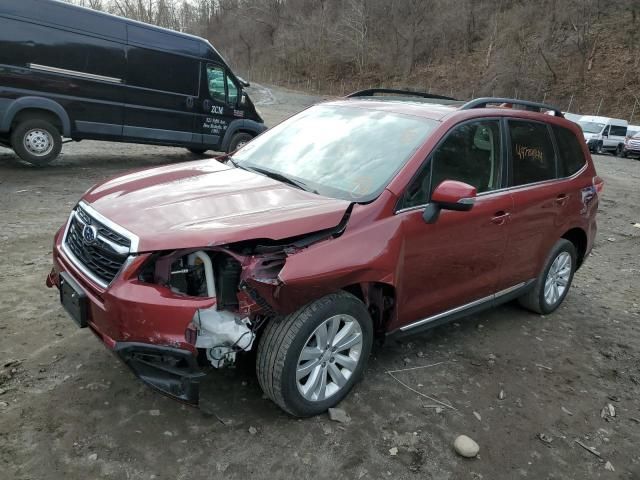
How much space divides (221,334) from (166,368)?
1.02ft

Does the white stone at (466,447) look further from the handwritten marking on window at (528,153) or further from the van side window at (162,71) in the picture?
the van side window at (162,71)

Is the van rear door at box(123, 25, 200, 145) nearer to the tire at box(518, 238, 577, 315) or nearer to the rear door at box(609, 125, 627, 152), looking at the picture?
the tire at box(518, 238, 577, 315)

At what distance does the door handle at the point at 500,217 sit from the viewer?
3.80 meters

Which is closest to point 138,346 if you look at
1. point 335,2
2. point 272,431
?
point 272,431

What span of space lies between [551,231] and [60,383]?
12.7ft

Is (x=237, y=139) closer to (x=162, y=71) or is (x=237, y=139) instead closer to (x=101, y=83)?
(x=162, y=71)

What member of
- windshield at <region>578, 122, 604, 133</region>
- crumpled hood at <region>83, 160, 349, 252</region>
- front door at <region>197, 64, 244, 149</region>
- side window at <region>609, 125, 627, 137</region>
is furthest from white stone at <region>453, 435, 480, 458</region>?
side window at <region>609, 125, 627, 137</region>

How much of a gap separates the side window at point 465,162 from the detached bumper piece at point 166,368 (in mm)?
1558

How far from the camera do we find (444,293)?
363cm

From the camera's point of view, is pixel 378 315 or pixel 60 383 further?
pixel 378 315

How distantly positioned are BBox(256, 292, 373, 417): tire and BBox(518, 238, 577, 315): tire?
219cm

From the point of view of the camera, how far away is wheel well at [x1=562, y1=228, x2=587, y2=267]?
16.0 feet

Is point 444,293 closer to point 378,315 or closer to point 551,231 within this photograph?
point 378,315

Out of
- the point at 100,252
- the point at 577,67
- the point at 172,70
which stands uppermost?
the point at 577,67
